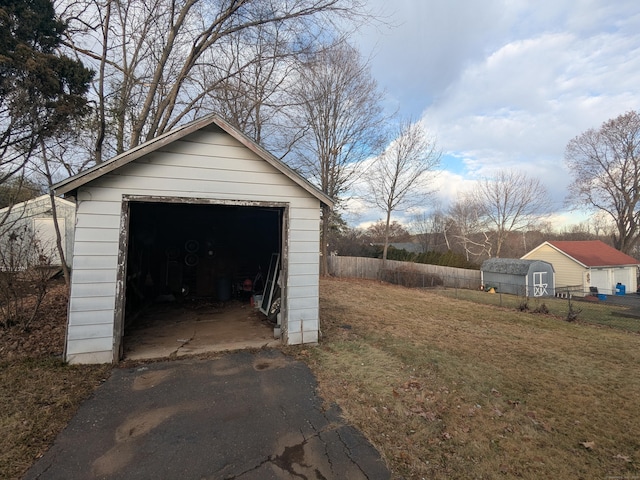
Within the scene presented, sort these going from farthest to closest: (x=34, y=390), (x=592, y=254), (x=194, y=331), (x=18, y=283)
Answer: (x=592, y=254)
(x=194, y=331)
(x=18, y=283)
(x=34, y=390)

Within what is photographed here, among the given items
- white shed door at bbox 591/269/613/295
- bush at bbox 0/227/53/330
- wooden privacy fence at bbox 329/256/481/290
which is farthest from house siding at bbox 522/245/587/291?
bush at bbox 0/227/53/330

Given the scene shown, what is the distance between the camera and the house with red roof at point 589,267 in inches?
968

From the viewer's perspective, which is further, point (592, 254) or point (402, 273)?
point (592, 254)

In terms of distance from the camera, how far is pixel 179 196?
4801 mm

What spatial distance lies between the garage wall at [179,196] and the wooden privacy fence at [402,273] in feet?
52.8

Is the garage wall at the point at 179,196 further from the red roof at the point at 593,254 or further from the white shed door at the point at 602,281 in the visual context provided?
the white shed door at the point at 602,281

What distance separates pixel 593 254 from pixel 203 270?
32.1 meters

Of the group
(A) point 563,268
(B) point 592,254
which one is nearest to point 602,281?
(B) point 592,254

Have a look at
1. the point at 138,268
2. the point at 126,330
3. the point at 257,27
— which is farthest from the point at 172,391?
the point at 257,27

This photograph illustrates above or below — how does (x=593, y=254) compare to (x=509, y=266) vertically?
above

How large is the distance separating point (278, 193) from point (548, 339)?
7316 mm

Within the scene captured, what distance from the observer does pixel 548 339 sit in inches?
289

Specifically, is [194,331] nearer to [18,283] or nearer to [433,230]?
[18,283]

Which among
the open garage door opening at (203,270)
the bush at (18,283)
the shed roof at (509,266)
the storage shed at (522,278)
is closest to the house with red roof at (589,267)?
the storage shed at (522,278)
